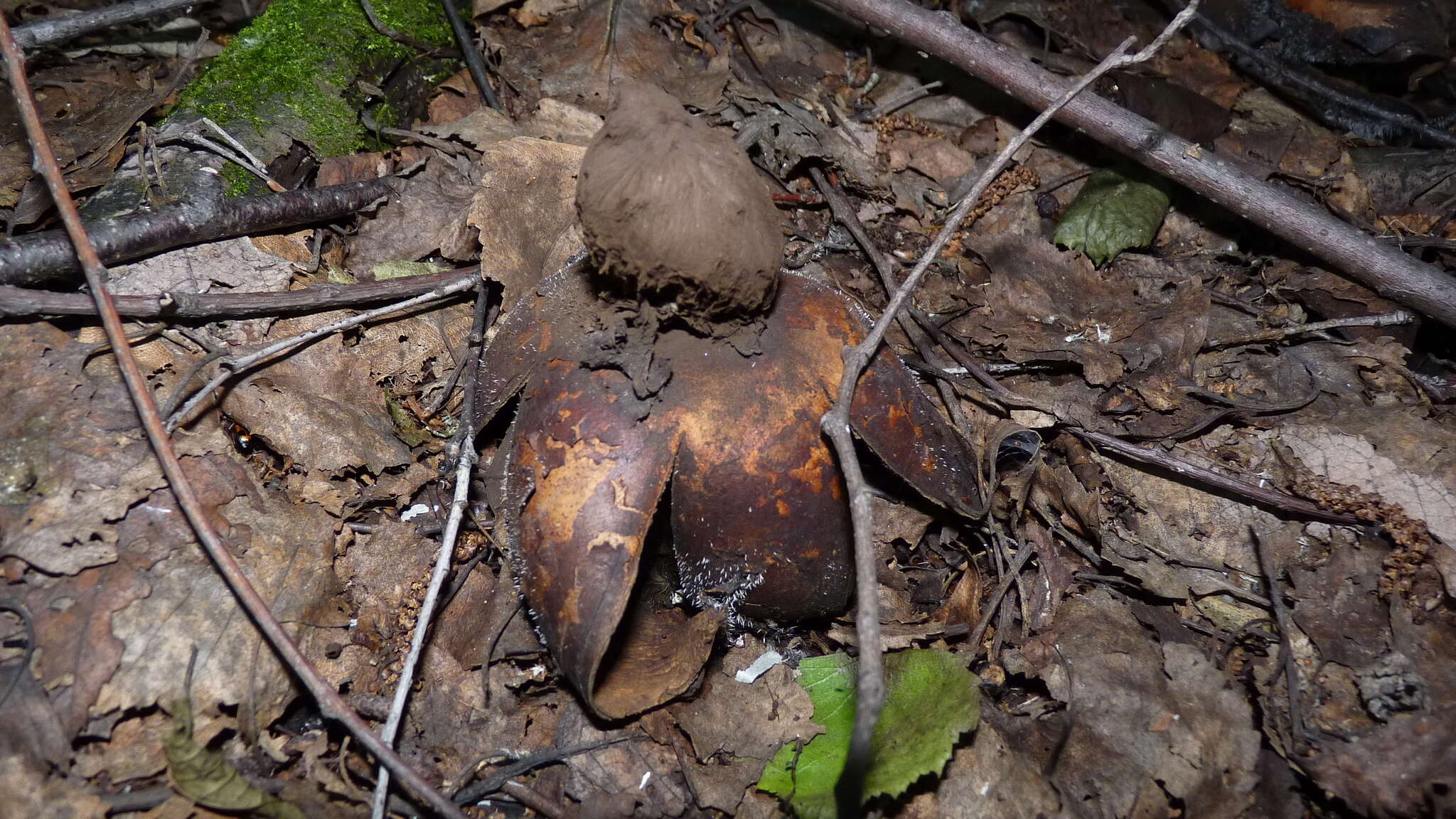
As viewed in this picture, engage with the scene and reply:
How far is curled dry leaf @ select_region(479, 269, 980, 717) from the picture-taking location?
227 cm

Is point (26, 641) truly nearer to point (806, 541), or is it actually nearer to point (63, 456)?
point (63, 456)

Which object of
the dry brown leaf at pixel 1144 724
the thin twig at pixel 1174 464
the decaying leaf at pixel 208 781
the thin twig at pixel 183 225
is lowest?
the decaying leaf at pixel 208 781

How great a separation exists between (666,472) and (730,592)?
0.54 meters

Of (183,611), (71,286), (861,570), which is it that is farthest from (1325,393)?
(71,286)

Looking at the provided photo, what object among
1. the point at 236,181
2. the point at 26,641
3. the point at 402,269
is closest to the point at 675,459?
the point at 402,269

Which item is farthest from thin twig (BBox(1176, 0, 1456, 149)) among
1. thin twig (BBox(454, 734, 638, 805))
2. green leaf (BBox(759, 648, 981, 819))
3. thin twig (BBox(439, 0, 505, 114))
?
thin twig (BBox(454, 734, 638, 805))

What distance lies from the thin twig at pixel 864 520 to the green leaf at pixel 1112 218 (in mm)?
1260

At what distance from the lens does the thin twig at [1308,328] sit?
11.1 feet

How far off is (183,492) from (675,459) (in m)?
1.43

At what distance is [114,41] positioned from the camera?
3.87m

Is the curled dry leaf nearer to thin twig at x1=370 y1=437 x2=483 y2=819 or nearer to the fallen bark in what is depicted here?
thin twig at x1=370 y1=437 x2=483 y2=819

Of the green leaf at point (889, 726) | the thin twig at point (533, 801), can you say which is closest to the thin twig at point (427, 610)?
the thin twig at point (533, 801)

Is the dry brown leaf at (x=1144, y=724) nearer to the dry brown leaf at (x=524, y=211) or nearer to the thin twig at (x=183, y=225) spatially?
the dry brown leaf at (x=524, y=211)

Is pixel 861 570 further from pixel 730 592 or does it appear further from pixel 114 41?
pixel 114 41
